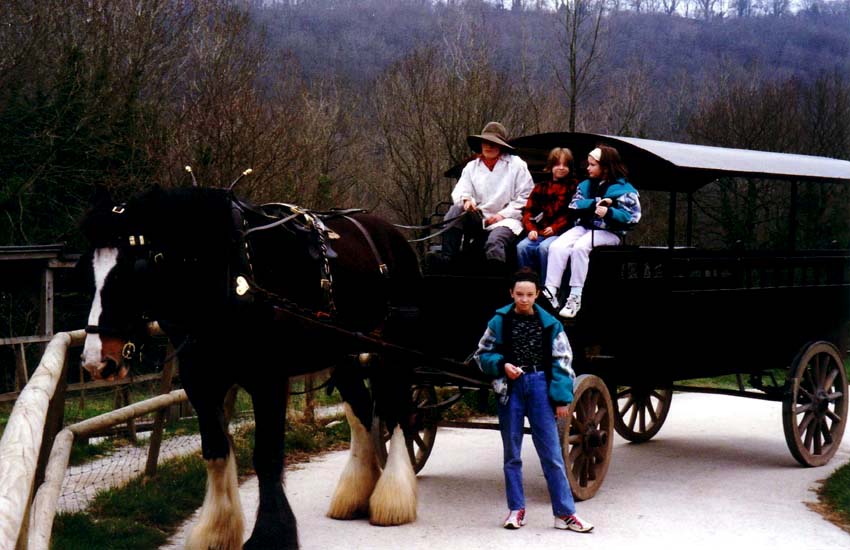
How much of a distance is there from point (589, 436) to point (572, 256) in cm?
120

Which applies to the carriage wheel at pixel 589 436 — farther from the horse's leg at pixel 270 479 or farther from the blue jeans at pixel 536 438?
the horse's leg at pixel 270 479

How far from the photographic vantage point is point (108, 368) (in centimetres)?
470

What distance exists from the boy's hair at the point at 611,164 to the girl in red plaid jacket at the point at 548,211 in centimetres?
36

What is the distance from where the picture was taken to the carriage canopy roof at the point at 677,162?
24.5 feet

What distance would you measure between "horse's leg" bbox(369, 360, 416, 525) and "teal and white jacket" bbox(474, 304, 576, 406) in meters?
0.75

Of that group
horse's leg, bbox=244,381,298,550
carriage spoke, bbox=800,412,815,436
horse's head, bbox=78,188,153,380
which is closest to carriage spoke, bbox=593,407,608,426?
carriage spoke, bbox=800,412,815,436

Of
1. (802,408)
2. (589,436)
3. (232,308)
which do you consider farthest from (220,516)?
(802,408)

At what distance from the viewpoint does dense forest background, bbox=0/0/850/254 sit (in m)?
15.9

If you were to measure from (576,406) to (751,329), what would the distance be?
225cm

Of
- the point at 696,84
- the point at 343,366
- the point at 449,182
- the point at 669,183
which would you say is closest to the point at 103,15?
the point at 449,182

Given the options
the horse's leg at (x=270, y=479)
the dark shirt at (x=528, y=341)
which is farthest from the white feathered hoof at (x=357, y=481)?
the dark shirt at (x=528, y=341)

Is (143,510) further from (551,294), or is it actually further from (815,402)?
(815,402)

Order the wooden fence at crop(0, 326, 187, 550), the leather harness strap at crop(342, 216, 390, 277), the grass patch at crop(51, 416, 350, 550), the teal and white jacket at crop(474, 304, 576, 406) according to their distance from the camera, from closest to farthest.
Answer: the wooden fence at crop(0, 326, 187, 550), the grass patch at crop(51, 416, 350, 550), the teal and white jacket at crop(474, 304, 576, 406), the leather harness strap at crop(342, 216, 390, 277)

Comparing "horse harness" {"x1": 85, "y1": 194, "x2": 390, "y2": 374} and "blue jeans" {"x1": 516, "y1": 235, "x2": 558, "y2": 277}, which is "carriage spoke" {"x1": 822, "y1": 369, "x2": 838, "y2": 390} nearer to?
"blue jeans" {"x1": 516, "y1": 235, "x2": 558, "y2": 277}
